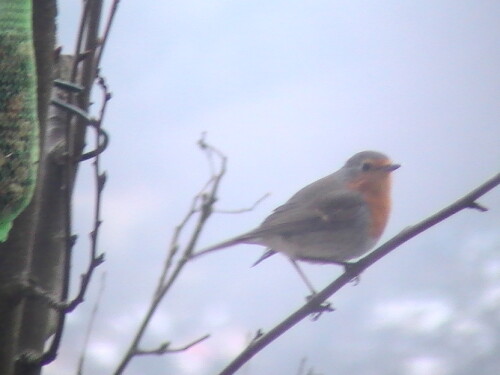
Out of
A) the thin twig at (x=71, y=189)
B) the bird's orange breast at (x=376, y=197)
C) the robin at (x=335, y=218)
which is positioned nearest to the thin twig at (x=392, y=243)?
the thin twig at (x=71, y=189)

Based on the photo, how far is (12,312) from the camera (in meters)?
1.22

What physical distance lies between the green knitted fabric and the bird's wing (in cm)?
157

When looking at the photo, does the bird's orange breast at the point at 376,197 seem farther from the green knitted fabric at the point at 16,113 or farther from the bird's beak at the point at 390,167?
the green knitted fabric at the point at 16,113

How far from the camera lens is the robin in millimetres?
2820

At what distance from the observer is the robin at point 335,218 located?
282 centimetres

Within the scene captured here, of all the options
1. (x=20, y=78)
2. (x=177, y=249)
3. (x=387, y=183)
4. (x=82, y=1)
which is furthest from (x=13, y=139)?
(x=387, y=183)

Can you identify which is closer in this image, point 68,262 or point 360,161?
point 68,262

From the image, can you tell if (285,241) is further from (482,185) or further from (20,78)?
(20,78)

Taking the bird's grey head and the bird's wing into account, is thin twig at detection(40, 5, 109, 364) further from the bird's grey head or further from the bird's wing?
the bird's grey head

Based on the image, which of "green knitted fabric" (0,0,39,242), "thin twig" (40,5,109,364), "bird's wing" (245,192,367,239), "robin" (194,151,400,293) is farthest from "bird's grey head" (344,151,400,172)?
"green knitted fabric" (0,0,39,242)

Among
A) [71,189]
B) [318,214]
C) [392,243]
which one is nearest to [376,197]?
[318,214]

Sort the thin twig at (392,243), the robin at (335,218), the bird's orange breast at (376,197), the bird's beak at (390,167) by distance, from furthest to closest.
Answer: the bird's beak at (390,167)
the bird's orange breast at (376,197)
the robin at (335,218)
the thin twig at (392,243)

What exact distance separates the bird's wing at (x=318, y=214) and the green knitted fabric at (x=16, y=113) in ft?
5.14

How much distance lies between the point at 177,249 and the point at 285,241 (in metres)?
0.88
